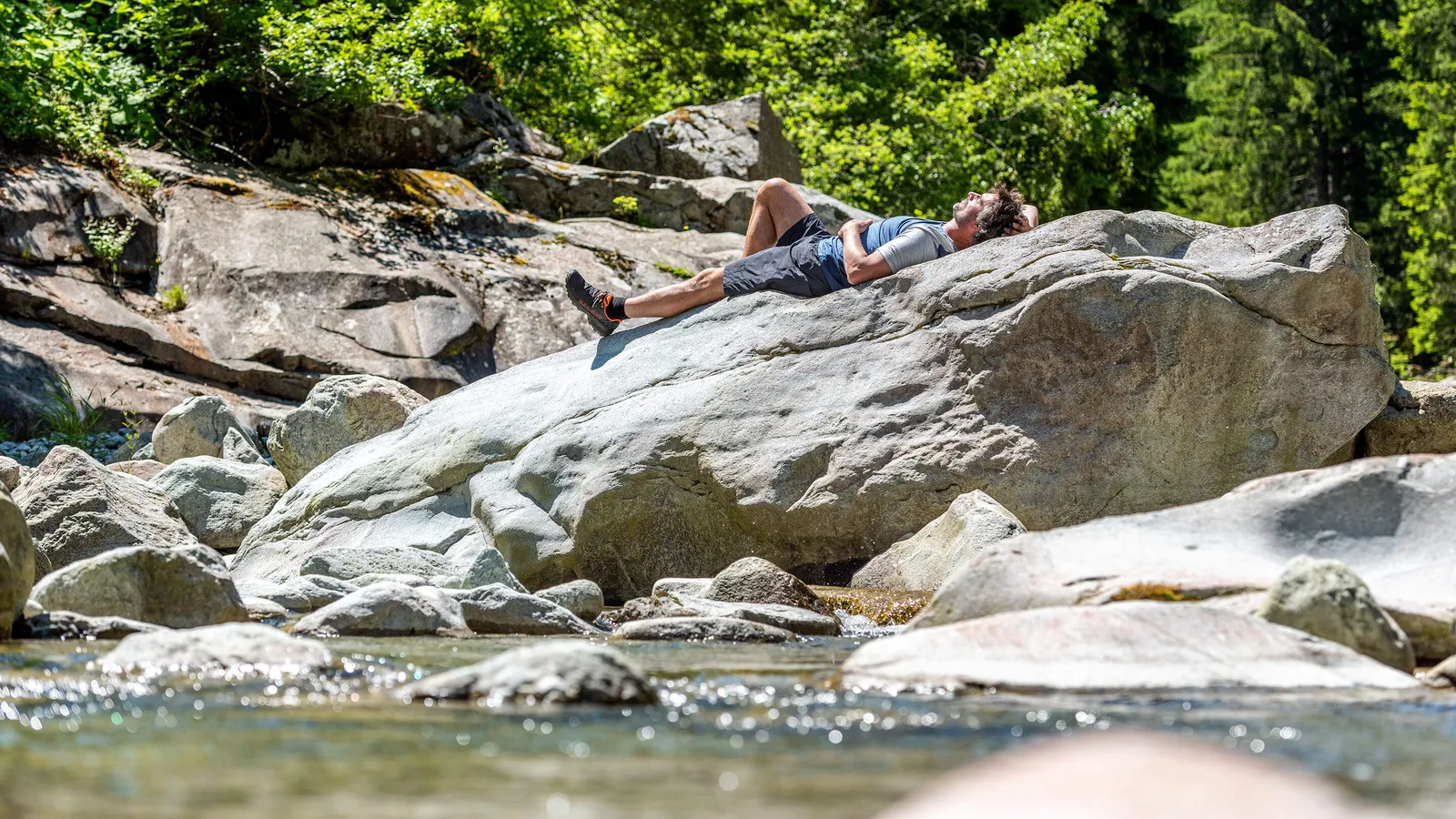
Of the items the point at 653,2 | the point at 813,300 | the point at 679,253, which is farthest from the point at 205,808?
the point at 653,2

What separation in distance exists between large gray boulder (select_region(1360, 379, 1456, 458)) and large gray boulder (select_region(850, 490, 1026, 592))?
3.04 meters

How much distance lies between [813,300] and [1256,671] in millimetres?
4714

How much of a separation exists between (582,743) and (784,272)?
229 inches

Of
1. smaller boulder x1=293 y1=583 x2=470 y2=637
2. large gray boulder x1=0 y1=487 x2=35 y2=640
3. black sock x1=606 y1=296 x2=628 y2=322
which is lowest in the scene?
smaller boulder x1=293 y1=583 x2=470 y2=637

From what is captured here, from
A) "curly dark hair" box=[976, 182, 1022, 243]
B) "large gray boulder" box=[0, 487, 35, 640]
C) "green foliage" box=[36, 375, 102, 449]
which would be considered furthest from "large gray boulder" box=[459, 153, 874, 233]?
"large gray boulder" box=[0, 487, 35, 640]

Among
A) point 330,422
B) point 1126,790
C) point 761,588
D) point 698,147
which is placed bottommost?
point 330,422

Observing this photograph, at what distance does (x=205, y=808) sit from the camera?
2.39 metres

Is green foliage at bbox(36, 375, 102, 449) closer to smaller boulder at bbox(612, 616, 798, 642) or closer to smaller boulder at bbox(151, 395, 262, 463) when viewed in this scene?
smaller boulder at bbox(151, 395, 262, 463)

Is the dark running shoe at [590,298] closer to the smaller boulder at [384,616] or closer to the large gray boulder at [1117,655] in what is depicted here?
the smaller boulder at [384,616]

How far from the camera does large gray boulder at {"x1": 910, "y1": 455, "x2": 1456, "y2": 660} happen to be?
4.86 metres

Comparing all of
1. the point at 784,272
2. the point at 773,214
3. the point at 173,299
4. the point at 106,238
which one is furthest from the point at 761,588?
the point at 106,238

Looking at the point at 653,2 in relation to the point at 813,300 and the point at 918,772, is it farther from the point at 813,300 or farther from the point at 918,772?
the point at 918,772

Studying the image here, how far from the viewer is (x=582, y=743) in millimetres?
3119

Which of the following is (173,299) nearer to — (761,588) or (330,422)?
(330,422)
